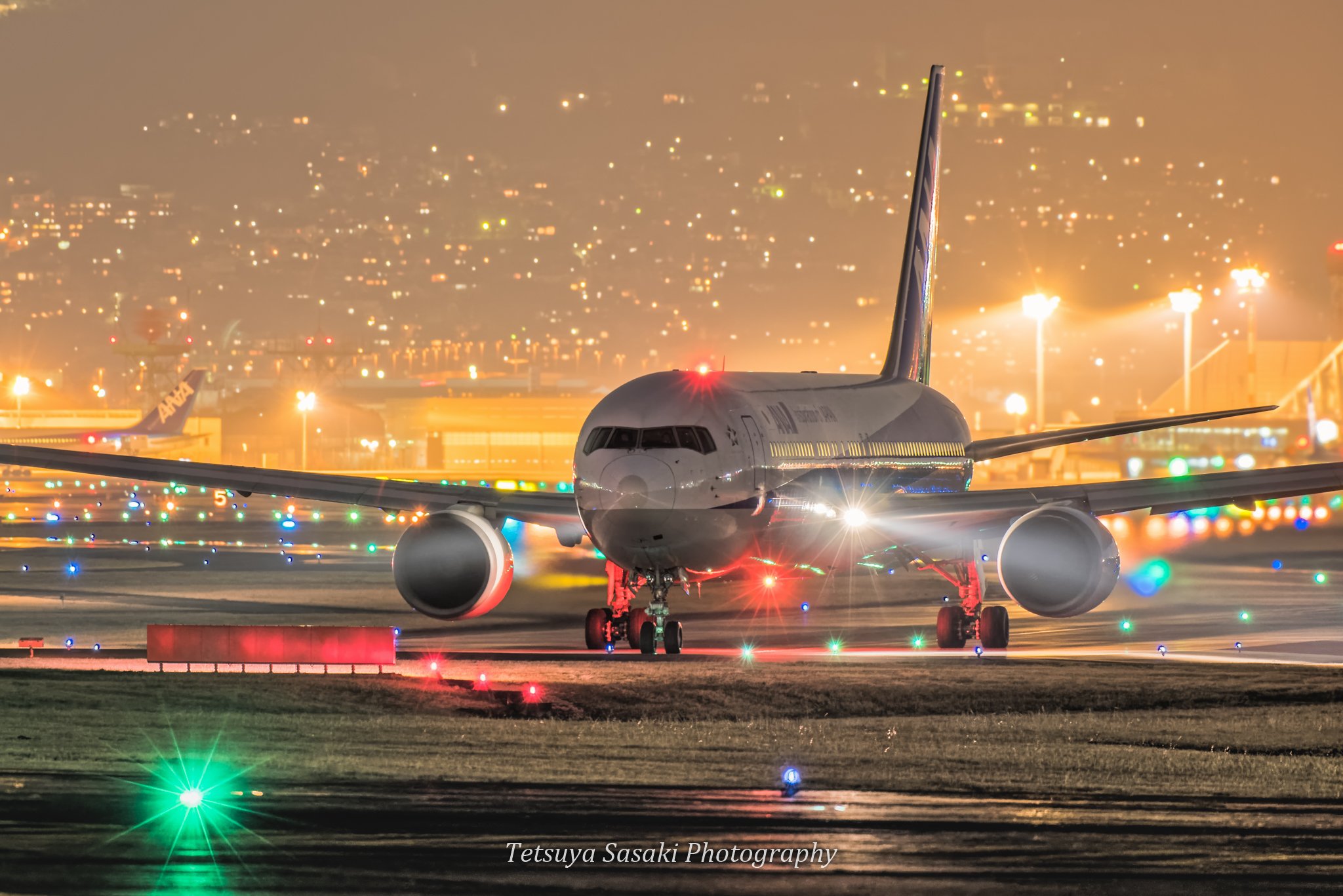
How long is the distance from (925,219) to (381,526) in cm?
4119

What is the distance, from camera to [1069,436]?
38875 mm

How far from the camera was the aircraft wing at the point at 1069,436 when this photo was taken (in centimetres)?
3794

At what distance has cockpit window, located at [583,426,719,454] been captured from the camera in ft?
97.0

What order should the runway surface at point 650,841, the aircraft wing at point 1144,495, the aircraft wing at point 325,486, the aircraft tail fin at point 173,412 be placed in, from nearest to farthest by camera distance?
the runway surface at point 650,841, the aircraft wing at point 1144,495, the aircraft wing at point 325,486, the aircraft tail fin at point 173,412

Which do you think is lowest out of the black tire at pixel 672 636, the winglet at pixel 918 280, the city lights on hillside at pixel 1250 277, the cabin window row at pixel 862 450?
the black tire at pixel 672 636

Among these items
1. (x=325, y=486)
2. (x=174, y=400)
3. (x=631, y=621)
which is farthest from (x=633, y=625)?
(x=174, y=400)

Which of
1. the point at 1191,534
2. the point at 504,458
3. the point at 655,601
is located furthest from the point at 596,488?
the point at 504,458

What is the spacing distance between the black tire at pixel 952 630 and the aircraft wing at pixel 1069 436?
5751mm

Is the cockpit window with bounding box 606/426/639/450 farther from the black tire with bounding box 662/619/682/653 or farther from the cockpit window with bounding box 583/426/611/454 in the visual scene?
the black tire with bounding box 662/619/682/653

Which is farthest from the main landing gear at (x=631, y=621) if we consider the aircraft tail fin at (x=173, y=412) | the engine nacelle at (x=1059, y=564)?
the aircraft tail fin at (x=173, y=412)

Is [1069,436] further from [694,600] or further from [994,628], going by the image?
[694,600]

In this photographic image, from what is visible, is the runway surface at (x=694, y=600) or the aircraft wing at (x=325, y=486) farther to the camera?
the runway surface at (x=694, y=600)

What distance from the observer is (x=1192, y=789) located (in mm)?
19031

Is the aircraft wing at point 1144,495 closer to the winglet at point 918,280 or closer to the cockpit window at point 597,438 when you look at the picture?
the cockpit window at point 597,438
